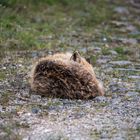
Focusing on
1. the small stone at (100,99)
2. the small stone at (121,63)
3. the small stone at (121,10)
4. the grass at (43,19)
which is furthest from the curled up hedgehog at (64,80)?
the small stone at (121,10)

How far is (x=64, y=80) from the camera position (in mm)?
7648

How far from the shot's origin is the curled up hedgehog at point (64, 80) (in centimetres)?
768

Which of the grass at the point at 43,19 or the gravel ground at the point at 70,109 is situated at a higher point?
the grass at the point at 43,19

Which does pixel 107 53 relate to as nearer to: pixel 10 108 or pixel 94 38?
pixel 94 38

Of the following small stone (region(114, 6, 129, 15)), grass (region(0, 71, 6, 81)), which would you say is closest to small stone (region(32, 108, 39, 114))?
grass (region(0, 71, 6, 81))

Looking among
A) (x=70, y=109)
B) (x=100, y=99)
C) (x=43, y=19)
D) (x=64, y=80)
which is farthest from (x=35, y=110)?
(x=43, y=19)

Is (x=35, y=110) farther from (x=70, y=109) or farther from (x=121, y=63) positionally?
(x=121, y=63)

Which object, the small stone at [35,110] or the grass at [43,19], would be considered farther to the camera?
the grass at [43,19]

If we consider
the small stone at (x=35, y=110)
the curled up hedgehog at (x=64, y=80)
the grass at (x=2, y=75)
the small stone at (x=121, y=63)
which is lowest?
the small stone at (x=121, y=63)

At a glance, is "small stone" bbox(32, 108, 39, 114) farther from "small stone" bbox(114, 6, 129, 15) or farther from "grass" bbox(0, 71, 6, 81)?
"small stone" bbox(114, 6, 129, 15)

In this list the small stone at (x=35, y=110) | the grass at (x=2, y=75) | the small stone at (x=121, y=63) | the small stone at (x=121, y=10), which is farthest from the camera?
the small stone at (x=121, y=10)

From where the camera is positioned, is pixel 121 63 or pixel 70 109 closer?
pixel 70 109

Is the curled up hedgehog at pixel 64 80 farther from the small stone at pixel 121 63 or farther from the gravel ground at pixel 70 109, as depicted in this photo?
the small stone at pixel 121 63

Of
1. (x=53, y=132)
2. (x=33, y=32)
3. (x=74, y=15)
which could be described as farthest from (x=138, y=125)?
(x=74, y=15)
